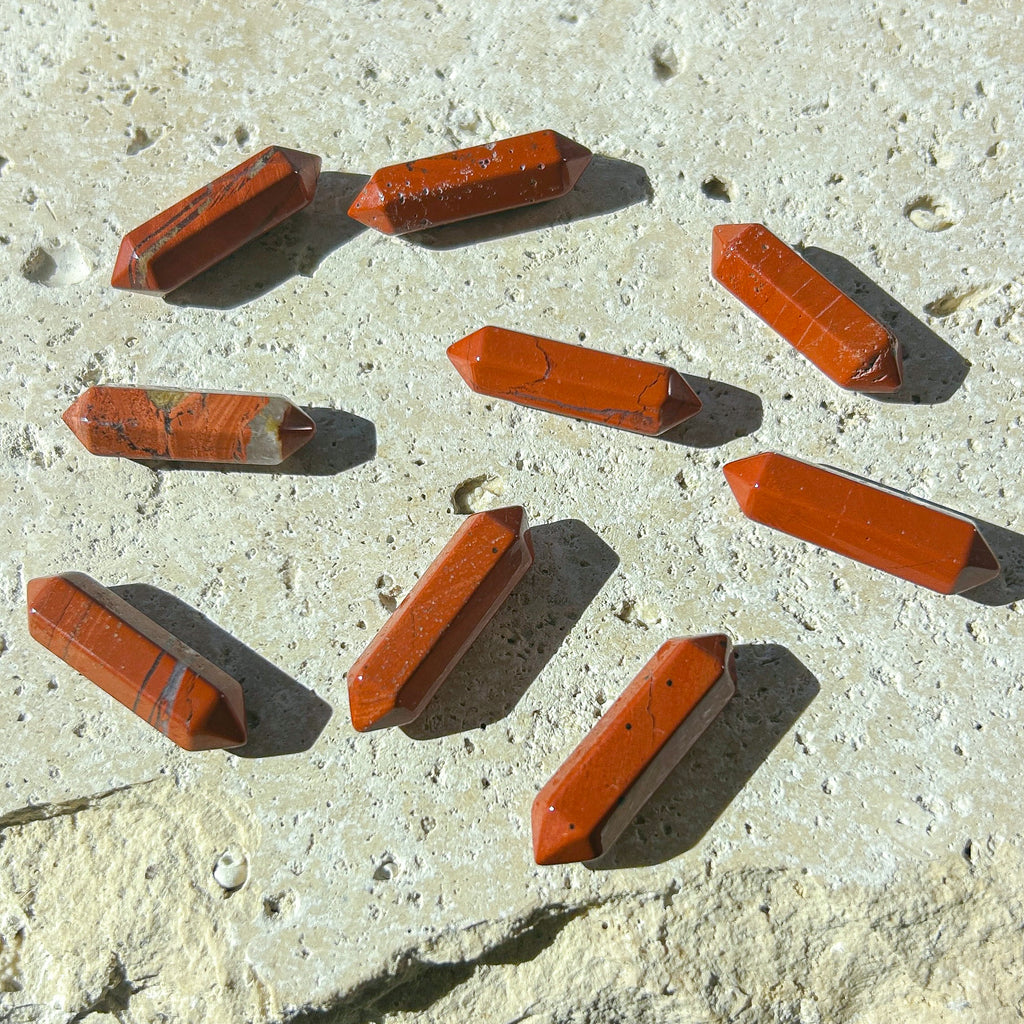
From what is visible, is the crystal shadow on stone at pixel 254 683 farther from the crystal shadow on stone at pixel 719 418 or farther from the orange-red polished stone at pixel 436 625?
the crystal shadow on stone at pixel 719 418

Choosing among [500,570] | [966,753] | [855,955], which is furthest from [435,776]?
[966,753]

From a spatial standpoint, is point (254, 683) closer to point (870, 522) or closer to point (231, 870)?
point (231, 870)

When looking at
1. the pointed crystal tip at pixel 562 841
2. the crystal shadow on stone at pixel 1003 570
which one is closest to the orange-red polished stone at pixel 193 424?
the pointed crystal tip at pixel 562 841

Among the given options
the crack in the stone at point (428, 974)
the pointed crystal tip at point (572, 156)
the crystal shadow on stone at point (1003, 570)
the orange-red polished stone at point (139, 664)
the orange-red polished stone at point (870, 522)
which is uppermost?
the pointed crystal tip at point (572, 156)

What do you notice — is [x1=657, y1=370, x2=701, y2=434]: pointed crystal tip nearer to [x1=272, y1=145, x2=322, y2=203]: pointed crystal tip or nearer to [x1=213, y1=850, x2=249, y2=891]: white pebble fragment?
[x1=272, y1=145, x2=322, y2=203]: pointed crystal tip

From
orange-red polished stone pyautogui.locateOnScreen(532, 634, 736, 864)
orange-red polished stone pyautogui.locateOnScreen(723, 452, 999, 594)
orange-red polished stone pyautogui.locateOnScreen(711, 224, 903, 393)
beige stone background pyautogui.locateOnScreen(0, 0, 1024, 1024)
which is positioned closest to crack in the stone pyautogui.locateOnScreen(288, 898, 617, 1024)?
beige stone background pyautogui.locateOnScreen(0, 0, 1024, 1024)

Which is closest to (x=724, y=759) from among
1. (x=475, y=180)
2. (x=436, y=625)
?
(x=436, y=625)

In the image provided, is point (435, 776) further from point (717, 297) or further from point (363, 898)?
point (717, 297)
